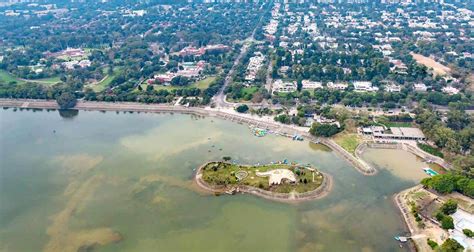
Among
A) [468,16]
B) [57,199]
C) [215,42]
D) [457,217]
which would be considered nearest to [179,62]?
[215,42]

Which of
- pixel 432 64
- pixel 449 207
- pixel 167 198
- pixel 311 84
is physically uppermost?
pixel 449 207

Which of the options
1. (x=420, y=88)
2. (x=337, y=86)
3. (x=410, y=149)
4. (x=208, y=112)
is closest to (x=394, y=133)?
(x=410, y=149)

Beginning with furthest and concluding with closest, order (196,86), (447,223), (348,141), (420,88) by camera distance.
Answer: (196,86)
(420,88)
(348,141)
(447,223)

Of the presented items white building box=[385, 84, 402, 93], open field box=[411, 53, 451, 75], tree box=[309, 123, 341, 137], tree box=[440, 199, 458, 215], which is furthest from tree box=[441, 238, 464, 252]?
open field box=[411, 53, 451, 75]

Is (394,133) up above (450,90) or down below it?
below

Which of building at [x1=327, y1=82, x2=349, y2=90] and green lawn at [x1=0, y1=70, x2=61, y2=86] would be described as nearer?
building at [x1=327, y1=82, x2=349, y2=90]

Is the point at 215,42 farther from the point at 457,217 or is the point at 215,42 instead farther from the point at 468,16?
the point at 468,16

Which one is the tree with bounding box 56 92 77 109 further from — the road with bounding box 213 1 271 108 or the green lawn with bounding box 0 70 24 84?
the road with bounding box 213 1 271 108

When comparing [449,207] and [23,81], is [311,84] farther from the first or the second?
[23,81]

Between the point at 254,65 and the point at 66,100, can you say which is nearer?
the point at 66,100
